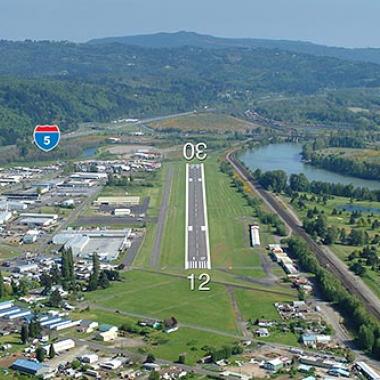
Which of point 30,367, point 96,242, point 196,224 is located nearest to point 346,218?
point 196,224

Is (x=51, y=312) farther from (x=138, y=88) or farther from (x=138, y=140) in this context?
(x=138, y=88)

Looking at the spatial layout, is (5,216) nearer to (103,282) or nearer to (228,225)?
(228,225)

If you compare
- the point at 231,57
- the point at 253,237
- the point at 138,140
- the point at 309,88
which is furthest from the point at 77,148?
the point at 231,57

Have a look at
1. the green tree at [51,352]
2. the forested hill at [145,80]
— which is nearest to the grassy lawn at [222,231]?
the green tree at [51,352]

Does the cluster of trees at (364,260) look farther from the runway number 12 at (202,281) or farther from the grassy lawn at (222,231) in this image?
the runway number 12 at (202,281)

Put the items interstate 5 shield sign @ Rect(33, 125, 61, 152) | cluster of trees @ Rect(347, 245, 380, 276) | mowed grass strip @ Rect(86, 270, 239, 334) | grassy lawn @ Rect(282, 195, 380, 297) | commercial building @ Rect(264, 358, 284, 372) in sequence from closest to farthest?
interstate 5 shield sign @ Rect(33, 125, 61, 152) < commercial building @ Rect(264, 358, 284, 372) < mowed grass strip @ Rect(86, 270, 239, 334) < grassy lawn @ Rect(282, 195, 380, 297) < cluster of trees @ Rect(347, 245, 380, 276)

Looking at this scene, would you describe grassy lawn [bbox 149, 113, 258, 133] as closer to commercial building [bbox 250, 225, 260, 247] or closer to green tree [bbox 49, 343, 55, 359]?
commercial building [bbox 250, 225, 260, 247]

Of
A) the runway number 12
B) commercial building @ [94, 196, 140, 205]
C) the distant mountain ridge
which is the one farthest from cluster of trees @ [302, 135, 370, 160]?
the distant mountain ridge
